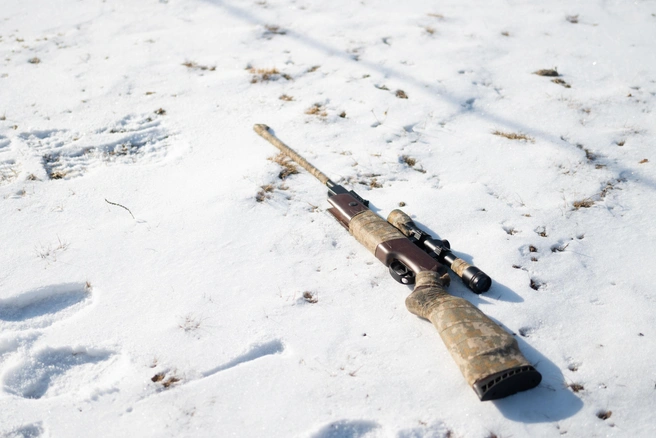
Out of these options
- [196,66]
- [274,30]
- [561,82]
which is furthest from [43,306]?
[561,82]

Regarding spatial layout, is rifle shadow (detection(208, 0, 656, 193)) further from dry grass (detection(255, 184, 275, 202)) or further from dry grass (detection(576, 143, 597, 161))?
dry grass (detection(255, 184, 275, 202))

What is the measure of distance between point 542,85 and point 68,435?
5996mm

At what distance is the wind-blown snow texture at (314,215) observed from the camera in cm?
306

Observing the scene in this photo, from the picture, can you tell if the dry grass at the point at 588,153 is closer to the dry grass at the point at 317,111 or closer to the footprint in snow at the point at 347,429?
the dry grass at the point at 317,111

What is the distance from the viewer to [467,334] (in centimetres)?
300

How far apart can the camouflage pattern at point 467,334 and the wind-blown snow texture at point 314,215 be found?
24 centimetres

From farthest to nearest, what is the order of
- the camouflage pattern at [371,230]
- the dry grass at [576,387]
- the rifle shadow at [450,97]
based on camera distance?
the rifle shadow at [450,97], the camouflage pattern at [371,230], the dry grass at [576,387]

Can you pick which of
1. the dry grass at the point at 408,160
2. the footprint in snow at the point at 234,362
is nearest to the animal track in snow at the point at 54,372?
the footprint in snow at the point at 234,362

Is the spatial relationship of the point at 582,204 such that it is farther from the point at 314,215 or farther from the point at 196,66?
the point at 196,66

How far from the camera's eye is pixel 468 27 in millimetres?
7527

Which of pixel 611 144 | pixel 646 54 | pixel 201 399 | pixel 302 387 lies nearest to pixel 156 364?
pixel 201 399

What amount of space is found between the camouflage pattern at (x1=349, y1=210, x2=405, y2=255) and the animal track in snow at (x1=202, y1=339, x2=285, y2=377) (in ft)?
3.38

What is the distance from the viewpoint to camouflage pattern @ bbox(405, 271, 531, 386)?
285cm

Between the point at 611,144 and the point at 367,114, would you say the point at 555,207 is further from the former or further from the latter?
the point at 367,114
